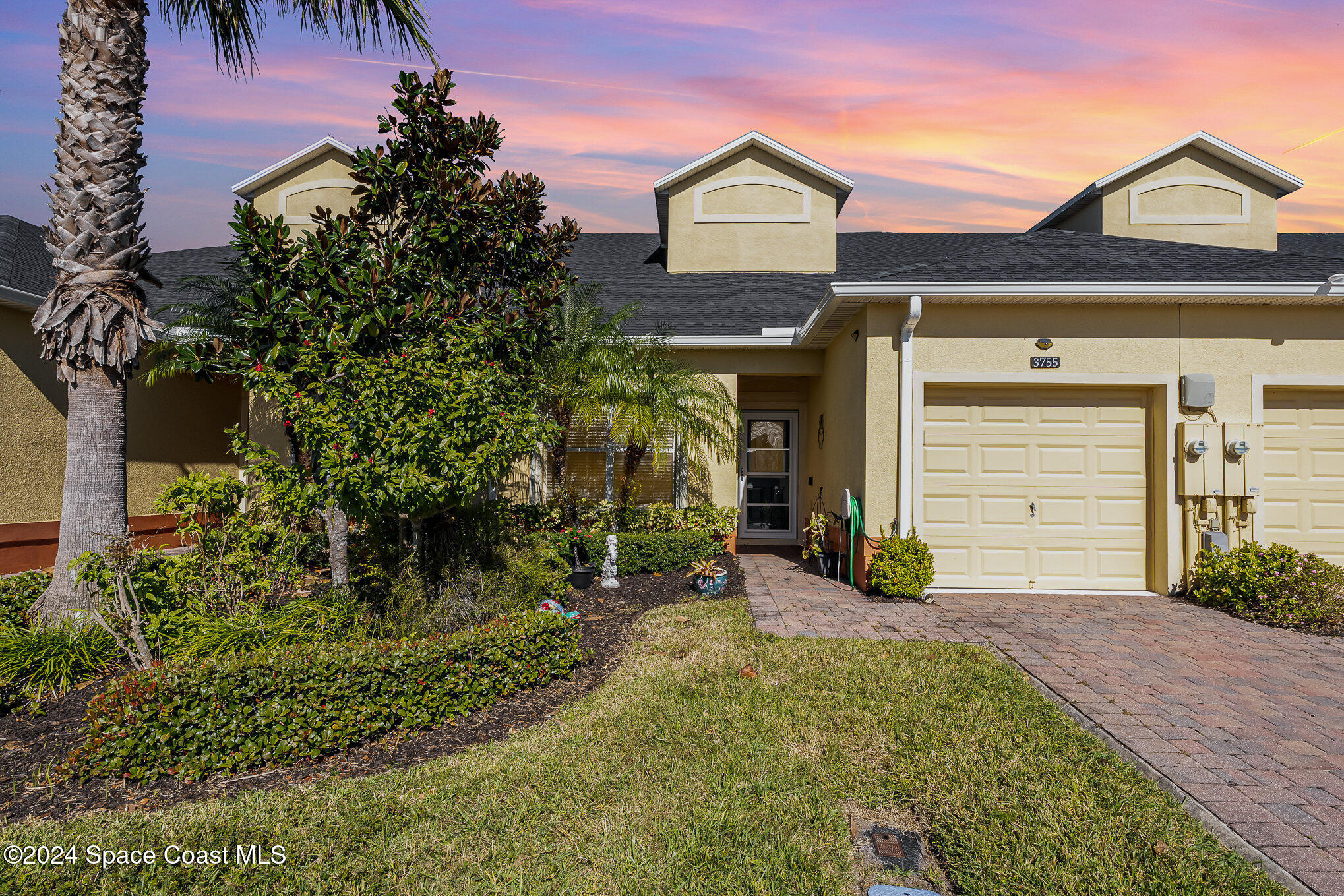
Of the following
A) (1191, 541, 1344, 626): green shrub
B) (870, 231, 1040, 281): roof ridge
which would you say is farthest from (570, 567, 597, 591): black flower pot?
(1191, 541, 1344, 626): green shrub

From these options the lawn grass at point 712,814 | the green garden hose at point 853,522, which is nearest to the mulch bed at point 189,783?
the lawn grass at point 712,814

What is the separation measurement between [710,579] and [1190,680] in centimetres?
463

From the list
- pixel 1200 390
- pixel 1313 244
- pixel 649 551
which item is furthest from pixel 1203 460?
pixel 1313 244

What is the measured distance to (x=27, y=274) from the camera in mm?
9570

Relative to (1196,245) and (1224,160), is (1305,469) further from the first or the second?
(1224,160)

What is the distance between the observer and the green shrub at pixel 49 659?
4738 millimetres

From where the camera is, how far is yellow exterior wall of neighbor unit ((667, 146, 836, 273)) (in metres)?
13.9

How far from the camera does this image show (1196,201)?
13.8 metres

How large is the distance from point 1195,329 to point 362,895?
9639 mm

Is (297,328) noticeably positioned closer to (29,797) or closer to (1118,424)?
(29,797)

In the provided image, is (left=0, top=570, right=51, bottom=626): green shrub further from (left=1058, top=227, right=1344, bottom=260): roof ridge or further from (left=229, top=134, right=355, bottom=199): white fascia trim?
(left=1058, top=227, right=1344, bottom=260): roof ridge

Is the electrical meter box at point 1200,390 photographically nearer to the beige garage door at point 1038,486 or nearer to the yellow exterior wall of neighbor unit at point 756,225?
the beige garage door at point 1038,486

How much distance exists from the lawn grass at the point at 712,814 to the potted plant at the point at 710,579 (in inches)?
133

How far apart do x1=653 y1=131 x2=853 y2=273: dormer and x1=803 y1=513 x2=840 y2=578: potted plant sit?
633 cm
